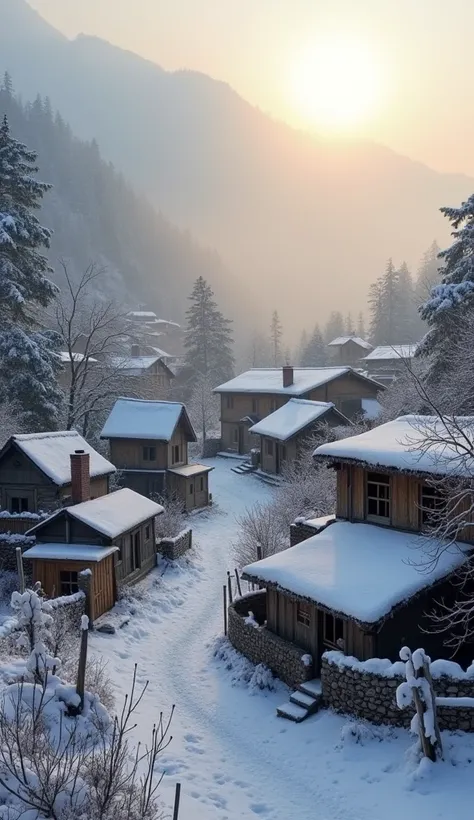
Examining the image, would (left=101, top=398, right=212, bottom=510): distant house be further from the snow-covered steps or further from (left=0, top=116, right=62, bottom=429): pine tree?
the snow-covered steps

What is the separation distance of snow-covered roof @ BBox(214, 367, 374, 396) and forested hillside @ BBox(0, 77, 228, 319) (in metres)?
88.9

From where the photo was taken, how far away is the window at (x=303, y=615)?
17031 millimetres

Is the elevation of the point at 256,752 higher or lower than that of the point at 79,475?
lower

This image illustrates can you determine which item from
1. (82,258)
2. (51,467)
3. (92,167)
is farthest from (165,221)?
(51,467)

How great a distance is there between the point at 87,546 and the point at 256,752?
35.8ft

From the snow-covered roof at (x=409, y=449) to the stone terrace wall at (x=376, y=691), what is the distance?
202 inches

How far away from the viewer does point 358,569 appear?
645 inches

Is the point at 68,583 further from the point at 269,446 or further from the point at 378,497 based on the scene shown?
the point at 269,446

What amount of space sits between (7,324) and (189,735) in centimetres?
2584

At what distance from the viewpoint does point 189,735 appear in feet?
47.5

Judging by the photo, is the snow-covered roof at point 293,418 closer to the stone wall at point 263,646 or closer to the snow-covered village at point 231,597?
the snow-covered village at point 231,597

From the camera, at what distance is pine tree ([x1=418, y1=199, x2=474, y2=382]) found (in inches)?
1151

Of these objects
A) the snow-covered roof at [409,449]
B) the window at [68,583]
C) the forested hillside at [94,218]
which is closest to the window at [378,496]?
the snow-covered roof at [409,449]

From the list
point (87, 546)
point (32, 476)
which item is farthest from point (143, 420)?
point (87, 546)
